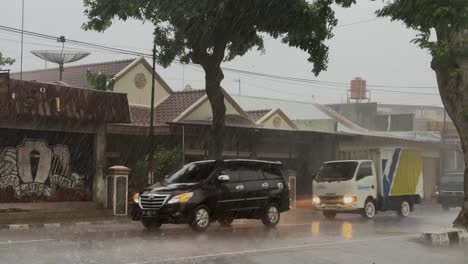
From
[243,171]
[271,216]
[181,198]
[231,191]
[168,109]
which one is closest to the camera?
[181,198]

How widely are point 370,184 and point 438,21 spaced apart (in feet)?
32.7

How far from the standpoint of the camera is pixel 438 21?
42.6 feet

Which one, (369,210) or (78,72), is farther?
(78,72)

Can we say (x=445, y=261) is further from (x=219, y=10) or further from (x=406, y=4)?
(x=219, y=10)

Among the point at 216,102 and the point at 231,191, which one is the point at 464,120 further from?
the point at 216,102

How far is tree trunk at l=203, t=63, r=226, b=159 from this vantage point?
19750 mm

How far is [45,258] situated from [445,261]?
22.9 feet

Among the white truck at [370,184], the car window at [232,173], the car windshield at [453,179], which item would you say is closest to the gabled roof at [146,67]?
the white truck at [370,184]

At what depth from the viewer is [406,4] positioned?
13.7 m

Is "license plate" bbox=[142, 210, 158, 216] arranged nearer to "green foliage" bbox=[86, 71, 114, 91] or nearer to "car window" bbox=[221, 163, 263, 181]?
"car window" bbox=[221, 163, 263, 181]

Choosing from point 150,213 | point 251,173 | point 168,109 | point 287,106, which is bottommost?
point 150,213

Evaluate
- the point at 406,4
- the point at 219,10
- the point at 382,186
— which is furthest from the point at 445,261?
the point at 382,186

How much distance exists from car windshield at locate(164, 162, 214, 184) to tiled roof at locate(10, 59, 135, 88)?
12.4 m

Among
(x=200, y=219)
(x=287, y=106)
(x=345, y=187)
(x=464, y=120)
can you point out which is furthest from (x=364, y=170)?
(x=287, y=106)
